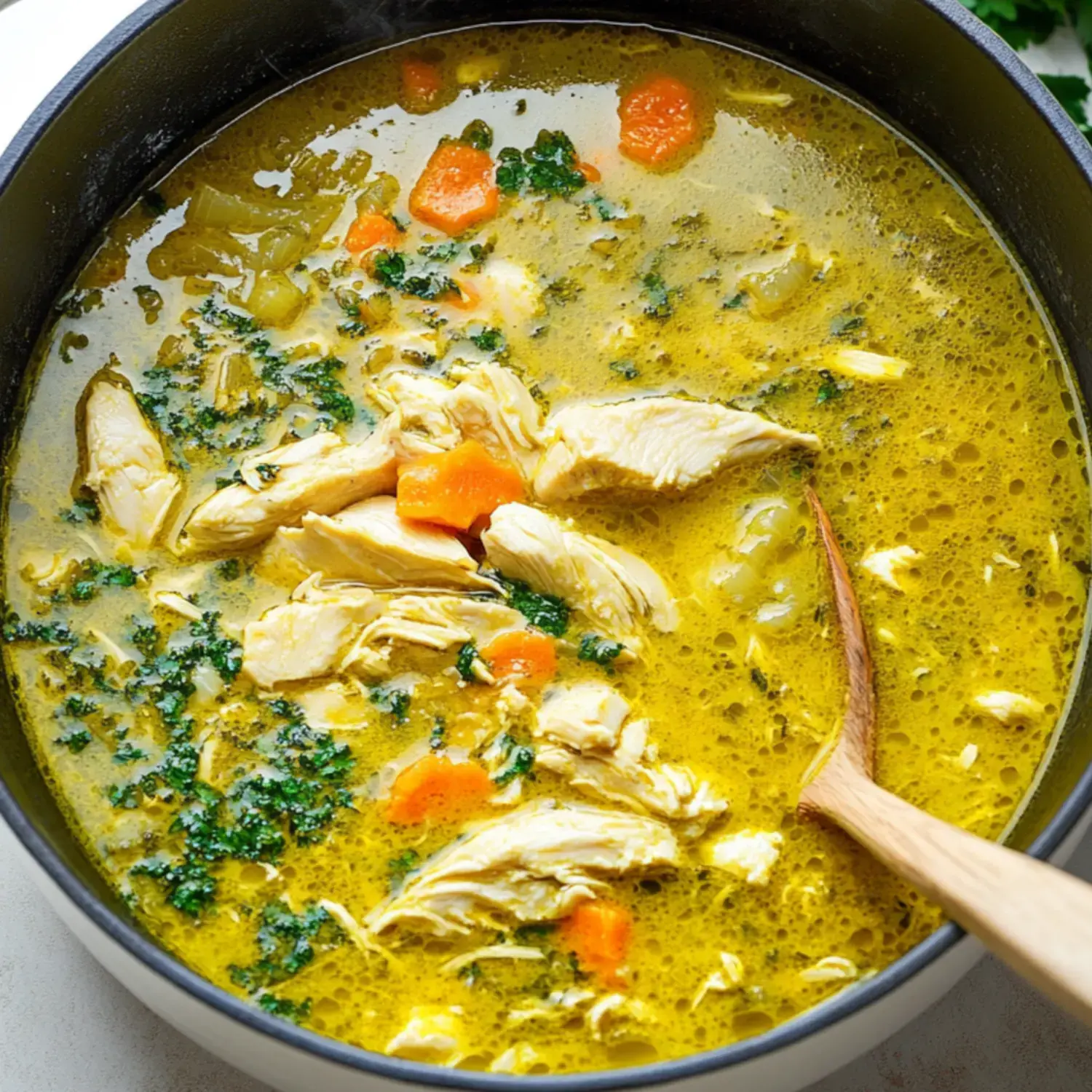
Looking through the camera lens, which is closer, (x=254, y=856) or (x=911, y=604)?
(x=254, y=856)

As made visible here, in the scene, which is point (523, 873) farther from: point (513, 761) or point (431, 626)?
point (431, 626)

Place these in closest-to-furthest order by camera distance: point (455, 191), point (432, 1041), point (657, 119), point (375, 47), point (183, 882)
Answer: point (432, 1041) < point (183, 882) < point (455, 191) < point (657, 119) < point (375, 47)

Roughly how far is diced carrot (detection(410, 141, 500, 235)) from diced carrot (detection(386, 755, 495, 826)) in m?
1.14

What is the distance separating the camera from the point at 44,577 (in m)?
2.65

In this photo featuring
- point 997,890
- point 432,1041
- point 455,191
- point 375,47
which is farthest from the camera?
point 375,47

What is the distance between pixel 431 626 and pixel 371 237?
0.87 metres

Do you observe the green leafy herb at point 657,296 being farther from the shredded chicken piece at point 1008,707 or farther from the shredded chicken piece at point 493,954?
the shredded chicken piece at point 493,954

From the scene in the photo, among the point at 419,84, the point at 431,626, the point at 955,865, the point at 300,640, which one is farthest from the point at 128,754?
the point at 419,84

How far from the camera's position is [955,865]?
6.73 feet

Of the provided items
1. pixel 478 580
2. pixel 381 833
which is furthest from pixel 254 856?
pixel 478 580

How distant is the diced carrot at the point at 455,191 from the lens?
2875 mm

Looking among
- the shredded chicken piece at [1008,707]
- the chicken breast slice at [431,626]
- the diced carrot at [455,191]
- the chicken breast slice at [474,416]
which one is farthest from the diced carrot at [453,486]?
the shredded chicken piece at [1008,707]

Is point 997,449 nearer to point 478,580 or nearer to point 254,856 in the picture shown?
point 478,580

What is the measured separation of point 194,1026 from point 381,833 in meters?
0.46
